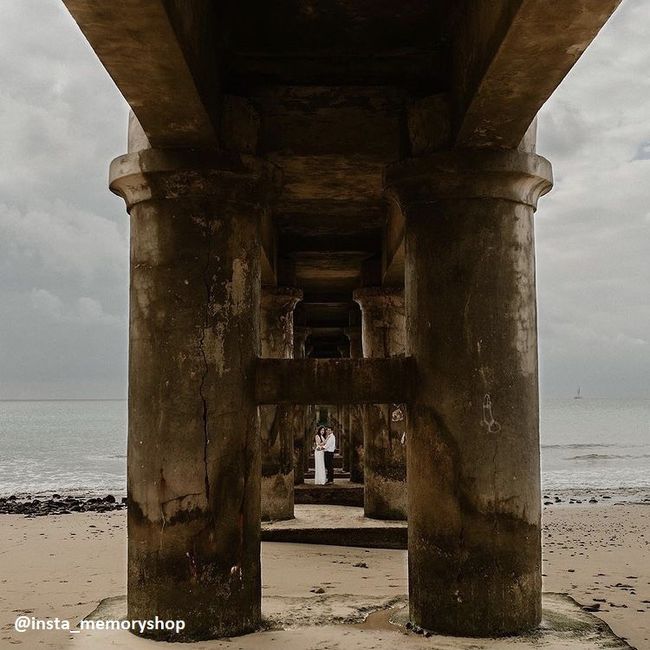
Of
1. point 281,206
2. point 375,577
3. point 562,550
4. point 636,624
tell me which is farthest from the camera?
point 562,550

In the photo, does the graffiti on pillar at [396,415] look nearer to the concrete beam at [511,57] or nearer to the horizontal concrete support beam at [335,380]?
the horizontal concrete support beam at [335,380]

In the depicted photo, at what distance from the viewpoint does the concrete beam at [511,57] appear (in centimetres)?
423

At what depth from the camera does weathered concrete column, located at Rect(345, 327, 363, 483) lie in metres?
17.1

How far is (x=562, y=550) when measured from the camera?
44.5 feet

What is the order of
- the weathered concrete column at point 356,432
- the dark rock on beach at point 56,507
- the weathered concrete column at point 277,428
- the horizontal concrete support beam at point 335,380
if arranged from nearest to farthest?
the horizontal concrete support beam at point 335,380
the weathered concrete column at point 277,428
the weathered concrete column at point 356,432
the dark rock on beach at point 56,507

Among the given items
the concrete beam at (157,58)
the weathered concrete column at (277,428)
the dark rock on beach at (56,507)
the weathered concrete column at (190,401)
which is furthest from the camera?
the dark rock on beach at (56,507)

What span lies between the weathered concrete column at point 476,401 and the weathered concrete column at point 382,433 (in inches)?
232

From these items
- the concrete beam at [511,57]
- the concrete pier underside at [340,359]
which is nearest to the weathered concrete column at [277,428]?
the concrete pier underside at [340,359]

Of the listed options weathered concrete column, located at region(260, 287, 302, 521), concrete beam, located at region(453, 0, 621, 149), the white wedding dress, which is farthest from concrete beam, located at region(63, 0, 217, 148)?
the white wedding dress

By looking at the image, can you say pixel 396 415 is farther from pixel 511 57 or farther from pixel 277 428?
pixel 511 57

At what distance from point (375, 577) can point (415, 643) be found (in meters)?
3.92

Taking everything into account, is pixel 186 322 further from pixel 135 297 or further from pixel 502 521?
pixel 502 521

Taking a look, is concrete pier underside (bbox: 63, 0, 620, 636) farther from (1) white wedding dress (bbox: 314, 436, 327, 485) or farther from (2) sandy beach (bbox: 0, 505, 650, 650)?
(1) white wedding dress (bbox: 314, 436, 327, 485)

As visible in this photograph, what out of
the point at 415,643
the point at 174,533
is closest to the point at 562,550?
the point at 415,643
